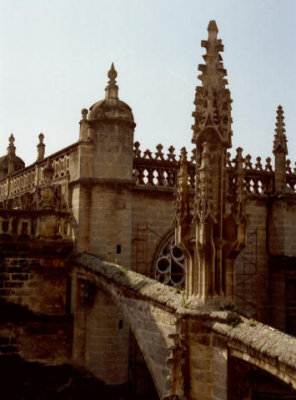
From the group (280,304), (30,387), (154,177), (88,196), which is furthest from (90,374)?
(280,304)

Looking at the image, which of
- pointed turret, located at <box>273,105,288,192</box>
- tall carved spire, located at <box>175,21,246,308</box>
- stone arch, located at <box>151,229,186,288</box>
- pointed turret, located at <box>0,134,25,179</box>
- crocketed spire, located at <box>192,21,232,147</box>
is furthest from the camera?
pointed turret, located at <box>0,134,25,179</box>

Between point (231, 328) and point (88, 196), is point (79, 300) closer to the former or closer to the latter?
point (88, 196)

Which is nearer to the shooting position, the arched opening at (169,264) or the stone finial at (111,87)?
the stone finial at (111,87)

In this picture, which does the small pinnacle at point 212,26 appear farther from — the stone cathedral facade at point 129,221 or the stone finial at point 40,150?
the stone finial at point 40,150

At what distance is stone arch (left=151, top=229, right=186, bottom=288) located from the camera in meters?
16.0

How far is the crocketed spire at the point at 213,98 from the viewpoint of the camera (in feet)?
31.9

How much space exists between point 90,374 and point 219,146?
25.6ft

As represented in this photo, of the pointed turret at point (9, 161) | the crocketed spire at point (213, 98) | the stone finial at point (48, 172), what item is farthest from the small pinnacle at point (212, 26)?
the pointed turret at point (9, 161)

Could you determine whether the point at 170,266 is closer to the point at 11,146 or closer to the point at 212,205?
the point at 212,205

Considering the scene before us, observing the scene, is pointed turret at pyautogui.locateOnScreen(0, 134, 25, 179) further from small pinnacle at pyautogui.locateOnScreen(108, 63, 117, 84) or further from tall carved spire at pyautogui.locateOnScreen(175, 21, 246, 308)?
tall carved spire at pyautogui.locateOnScreen(175, 21, 246, 308)

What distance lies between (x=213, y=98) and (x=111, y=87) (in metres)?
6.04

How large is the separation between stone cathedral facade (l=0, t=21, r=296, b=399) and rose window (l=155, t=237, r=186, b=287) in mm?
33

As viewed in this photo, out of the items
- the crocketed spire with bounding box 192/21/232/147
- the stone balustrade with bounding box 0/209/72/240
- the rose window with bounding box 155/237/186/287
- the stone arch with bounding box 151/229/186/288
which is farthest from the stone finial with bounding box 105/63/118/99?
the crocketed spire with bounding box 192/21/232/147

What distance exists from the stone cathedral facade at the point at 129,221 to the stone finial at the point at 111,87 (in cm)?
3
